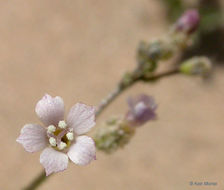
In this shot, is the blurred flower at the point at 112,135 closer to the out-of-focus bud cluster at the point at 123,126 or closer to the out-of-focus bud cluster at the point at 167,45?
the out-of-focus bud cluster at the point at 123,126

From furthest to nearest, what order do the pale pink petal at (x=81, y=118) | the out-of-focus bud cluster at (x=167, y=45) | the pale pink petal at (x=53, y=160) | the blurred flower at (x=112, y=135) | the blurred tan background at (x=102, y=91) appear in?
the blurred tan background at (x=102, y=91) < the out-of-focus bud cluster at (x=167, y=45) < the blurred flower at (x=112, y=135) < the pale pink petal at (x=81, y=118) < the pale pink petal at (x=53, y=160)

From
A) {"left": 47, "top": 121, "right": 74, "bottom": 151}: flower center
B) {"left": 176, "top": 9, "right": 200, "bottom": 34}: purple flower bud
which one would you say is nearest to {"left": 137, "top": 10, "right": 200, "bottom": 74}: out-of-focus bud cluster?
{"left": 176, "top": 9, "right": 200, "bottom": 34}: purple flower bud

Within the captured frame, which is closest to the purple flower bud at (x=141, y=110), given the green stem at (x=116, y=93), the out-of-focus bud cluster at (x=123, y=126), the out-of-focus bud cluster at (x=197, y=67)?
the out-of-focus bud cluster at (x=123, y=126)

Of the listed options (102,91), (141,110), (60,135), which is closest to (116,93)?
(141,110)

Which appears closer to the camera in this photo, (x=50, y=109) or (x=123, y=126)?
(x=50, y=109)

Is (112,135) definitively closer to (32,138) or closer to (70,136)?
(70,136)

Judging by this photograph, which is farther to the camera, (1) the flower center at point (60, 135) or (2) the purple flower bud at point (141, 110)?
(2) the purple flower bud at point (141, 110)

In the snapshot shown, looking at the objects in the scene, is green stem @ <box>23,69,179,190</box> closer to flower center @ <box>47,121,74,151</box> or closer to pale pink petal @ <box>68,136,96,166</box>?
flower center @ <box>47,121,74,151</box>

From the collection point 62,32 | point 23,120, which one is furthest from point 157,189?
point 62,32
